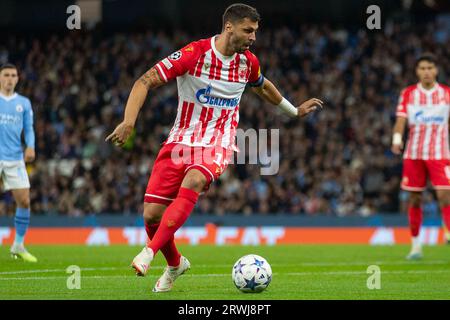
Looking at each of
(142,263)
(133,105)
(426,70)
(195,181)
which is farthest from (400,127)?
(142,263)

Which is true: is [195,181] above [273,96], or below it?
below

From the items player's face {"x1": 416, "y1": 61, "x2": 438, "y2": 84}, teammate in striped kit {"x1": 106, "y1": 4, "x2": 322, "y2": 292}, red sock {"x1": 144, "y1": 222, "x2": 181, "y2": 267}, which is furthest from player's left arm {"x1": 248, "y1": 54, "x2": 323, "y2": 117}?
player's face {"x1": 416, "y1": 61, "x2": 438, "y2": 84}

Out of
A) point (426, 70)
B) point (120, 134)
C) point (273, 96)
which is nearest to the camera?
point (120, 134)

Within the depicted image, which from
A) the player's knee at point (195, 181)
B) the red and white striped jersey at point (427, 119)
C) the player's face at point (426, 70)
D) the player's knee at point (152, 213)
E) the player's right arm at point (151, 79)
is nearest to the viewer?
the player's right arm at point (151, 79)

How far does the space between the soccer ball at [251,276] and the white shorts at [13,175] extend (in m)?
5.08

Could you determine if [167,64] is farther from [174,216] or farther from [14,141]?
[14,141]

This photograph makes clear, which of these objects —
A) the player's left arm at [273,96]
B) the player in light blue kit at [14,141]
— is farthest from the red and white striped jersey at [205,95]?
the player in light blue kit at [14,141]

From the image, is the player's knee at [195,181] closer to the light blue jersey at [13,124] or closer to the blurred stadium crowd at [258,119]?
the light blue jersey at [13,124]

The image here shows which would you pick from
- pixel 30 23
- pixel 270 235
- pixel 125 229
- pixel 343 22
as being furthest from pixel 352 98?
pixel 30 23

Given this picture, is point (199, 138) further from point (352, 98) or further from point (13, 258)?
point (352, 98)

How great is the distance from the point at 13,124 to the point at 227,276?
4167 millimetres

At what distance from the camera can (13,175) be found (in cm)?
1199

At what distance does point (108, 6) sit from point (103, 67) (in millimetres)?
3142

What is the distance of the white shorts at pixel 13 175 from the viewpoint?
39.3ft
